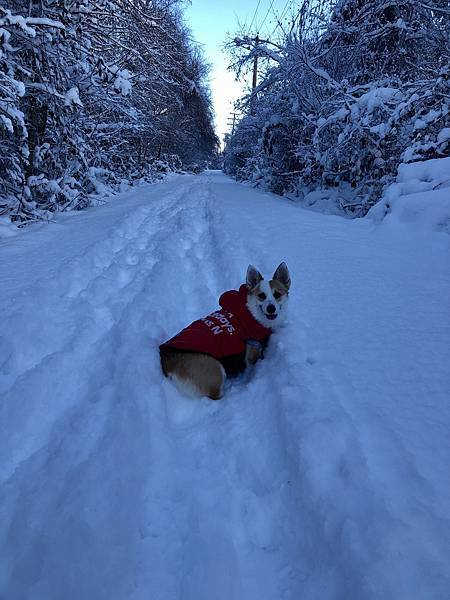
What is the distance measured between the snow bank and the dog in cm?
323

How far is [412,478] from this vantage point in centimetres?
166

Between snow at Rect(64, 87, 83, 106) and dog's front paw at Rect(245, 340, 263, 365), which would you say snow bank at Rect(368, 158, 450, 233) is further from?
snow at Rect(64, 87, 83, 106)

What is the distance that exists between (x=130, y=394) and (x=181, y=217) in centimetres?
700

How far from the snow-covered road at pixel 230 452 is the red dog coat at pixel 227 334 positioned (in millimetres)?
212

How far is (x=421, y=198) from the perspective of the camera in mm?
5582

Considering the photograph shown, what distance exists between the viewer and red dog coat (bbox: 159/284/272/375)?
8.69 ft

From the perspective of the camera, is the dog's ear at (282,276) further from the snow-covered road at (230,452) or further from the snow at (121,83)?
the snow at (121,83)

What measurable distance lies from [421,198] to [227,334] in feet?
15.0

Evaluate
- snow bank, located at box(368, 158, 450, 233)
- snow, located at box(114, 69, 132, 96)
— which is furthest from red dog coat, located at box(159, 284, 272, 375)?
snow, located at box(114, 69, 132, 96)

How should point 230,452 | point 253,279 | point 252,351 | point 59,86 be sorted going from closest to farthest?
point 230,452 → point 252,351 → point 253,279 → point 59,86

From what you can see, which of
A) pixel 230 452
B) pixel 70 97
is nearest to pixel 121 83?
pixel 70 97

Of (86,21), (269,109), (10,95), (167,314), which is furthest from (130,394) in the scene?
(269,109)

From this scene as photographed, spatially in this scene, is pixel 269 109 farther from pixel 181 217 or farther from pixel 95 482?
pixel 95 482

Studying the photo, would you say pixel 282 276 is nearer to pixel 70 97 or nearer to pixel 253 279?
pixel 253 279
